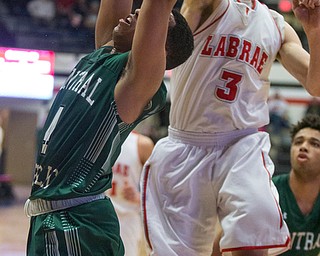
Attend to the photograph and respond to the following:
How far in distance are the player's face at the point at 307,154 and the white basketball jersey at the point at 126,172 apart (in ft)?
3.97

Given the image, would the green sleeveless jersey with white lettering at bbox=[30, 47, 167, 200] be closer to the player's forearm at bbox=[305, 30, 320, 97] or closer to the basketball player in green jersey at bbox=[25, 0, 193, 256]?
the basketball player in green jersey at bbox=[25, 0, 193, 256]

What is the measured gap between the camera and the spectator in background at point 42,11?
15602mm

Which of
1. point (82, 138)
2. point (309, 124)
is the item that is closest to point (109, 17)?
point (82, 138)

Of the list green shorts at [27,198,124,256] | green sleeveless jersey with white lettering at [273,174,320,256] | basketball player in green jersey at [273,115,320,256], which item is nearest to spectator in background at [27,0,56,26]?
basketball player in green jersey at [273,115,320,256]

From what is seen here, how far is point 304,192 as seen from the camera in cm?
522

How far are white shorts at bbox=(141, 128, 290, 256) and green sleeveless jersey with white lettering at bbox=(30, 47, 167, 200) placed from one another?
979 mm

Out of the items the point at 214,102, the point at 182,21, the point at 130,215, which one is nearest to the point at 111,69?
the point at 182,21

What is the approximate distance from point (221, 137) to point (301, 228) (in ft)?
5.17

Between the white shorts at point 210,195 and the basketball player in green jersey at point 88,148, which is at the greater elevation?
the basketball player in green jersey at point 88,148

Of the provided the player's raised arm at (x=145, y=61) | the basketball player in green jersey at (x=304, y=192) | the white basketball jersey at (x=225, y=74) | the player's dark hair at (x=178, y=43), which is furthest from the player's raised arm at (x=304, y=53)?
the basketball player in green jersey at (x=304, y=192)

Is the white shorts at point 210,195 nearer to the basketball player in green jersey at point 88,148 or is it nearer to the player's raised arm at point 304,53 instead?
the player's raised arm at point 304,53

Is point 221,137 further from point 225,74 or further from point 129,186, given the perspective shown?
point 129,186

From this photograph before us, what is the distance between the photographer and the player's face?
5078 millimetres

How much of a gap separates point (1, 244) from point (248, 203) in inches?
232
